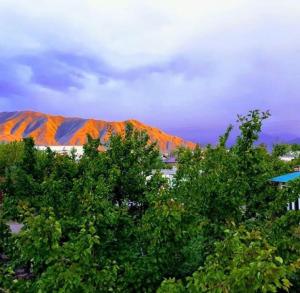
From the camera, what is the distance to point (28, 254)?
721 centimetres

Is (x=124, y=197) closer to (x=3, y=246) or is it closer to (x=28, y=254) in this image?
(x=3, y=246)

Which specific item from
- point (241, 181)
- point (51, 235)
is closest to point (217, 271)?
point (51, 235)

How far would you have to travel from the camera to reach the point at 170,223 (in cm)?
762

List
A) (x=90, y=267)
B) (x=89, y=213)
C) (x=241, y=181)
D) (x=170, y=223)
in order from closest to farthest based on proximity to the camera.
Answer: (x=90, y=267)
(x=170, y=223)
(x=89, y=213)
(x=241, y=181)

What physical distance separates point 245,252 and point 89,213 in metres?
4.32

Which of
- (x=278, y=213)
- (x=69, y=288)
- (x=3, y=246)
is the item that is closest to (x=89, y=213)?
(x=69, y=288)

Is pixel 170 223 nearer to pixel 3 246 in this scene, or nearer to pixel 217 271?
pixel 217 271

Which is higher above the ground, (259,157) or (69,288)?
(259,157)

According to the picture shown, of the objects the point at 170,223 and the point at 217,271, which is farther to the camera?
the point at 170,223

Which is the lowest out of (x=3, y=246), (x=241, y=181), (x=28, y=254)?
(x=3, y=246)

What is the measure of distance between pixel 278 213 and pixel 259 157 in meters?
1.43

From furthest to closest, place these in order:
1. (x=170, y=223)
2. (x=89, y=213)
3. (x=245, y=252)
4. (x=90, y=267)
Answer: (x=89, y=213), (x=170, y=223), (x=90, y=267), (x=245, y=252)

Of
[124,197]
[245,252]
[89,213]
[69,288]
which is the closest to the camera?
[245,252]

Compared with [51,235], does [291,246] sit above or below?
below
